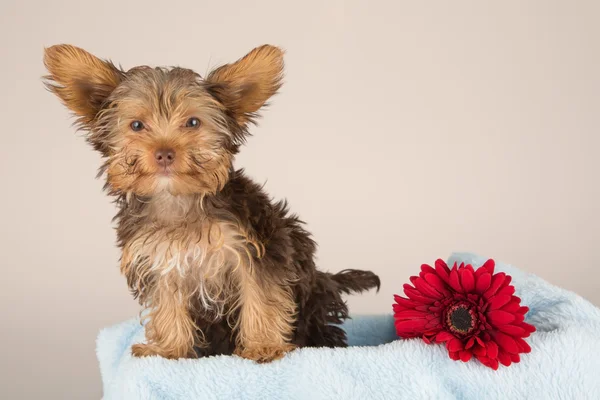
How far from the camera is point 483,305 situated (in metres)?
3.09

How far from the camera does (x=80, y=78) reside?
117 inches

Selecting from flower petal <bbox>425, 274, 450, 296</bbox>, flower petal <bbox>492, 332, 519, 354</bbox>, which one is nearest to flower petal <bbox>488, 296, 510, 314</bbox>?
flower petal <bbox>492, 332, 519, 354</bbox>

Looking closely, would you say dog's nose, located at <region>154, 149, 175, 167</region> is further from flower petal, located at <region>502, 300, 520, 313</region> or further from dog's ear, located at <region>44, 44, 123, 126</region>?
flower petal, located at <region>502, 300, 520, 313</region>

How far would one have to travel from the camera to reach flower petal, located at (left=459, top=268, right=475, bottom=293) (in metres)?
3.13

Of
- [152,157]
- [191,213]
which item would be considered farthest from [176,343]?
[152,157]

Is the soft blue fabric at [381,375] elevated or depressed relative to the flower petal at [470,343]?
depressed

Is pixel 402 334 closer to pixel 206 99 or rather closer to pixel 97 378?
pixel 206 99

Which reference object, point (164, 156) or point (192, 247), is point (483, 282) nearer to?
point (192, 247)

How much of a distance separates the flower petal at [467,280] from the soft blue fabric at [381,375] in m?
0.28

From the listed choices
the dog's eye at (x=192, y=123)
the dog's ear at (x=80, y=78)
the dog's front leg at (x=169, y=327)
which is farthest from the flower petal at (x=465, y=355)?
the dog's ear at (x=80, y=78)

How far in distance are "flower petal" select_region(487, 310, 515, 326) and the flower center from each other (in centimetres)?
7

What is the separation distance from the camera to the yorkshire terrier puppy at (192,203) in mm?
2820

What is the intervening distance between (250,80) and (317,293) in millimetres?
1110

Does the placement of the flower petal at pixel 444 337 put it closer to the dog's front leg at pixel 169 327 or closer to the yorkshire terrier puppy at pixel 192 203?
the yorkshire terrier puppy at pixel 192 203
